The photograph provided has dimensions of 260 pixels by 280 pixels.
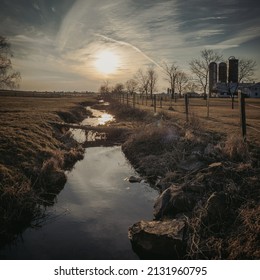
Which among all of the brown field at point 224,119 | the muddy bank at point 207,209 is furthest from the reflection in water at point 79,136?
the muddy bank at point 207,209

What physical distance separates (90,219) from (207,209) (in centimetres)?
269

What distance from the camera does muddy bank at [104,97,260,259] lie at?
15.6 ft

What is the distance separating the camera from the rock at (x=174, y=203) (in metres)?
6.00

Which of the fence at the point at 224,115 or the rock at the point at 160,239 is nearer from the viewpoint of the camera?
the rock at the point at 160,239

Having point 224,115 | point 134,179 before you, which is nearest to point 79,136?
point 134,179

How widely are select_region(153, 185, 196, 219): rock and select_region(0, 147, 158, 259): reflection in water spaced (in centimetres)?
40

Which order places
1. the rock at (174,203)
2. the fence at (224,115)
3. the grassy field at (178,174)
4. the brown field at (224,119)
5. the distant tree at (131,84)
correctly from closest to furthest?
1. the grassy field at (178,174)
2. the rock at (174,203)
3. the fence at (224,115)
4. the brown field at (224,119)
5. the distant tree at (131,84)

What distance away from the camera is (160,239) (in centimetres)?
504

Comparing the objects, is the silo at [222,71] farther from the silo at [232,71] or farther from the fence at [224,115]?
the fence at [224,115]

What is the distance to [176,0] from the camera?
6.73 metres

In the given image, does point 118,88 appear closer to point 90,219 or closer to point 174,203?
point 90,219

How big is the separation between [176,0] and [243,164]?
171 inches

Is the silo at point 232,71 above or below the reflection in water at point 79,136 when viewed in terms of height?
above
